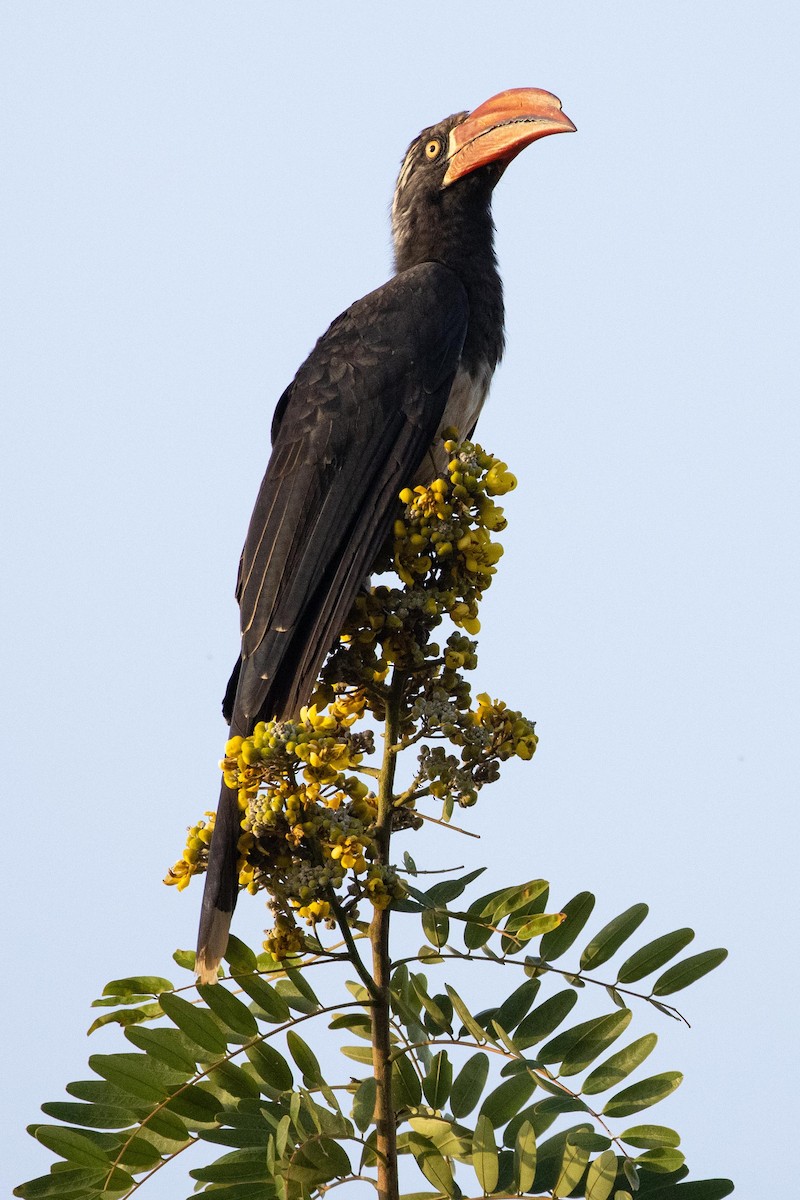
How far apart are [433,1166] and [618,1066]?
416mm

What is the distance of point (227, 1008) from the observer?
8.63ft

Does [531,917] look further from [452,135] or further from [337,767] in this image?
[452,135]

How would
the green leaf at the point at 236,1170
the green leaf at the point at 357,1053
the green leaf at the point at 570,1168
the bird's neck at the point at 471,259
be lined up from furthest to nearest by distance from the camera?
1. the bird's neck at the point at 471,259
2. the green leaf at the point at 357,1053
3. the green leaf at the point at 570,1168
4. the green leaf at the point at 236,1170

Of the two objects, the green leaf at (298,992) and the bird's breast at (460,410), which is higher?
the bird's breast at (460,410)

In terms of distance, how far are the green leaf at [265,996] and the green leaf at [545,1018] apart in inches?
19.4

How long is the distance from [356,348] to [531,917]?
2.04 metres

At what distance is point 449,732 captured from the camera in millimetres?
2902

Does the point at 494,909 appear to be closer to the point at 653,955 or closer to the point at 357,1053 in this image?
the point at 653,955

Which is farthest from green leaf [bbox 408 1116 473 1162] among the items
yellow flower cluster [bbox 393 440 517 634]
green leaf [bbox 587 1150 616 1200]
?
yellow flower cluster [bbox 393 440 517 634]

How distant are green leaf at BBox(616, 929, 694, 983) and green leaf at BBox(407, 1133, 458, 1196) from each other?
1.71 ft

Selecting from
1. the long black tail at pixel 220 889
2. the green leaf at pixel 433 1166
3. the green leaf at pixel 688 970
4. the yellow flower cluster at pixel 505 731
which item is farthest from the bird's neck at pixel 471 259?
the green leaf at pixel 433 1166

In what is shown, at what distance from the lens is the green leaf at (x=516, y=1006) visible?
2.86 m

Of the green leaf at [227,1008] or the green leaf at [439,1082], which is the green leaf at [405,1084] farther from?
the green leaf at [227,1008]

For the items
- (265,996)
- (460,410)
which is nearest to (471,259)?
(460,410)
